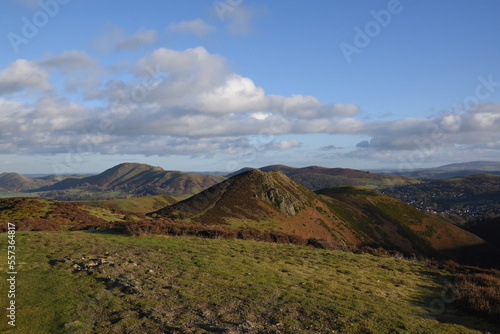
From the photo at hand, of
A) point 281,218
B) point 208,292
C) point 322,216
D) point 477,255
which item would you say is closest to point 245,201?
point 281,218

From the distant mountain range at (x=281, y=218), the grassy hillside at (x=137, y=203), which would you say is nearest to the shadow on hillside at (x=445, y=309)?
the distant mountain range at (x=281, y=218)

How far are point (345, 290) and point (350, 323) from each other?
5.91 metres

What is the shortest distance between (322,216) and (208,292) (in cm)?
7199

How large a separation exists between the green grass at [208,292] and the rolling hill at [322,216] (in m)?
33.1

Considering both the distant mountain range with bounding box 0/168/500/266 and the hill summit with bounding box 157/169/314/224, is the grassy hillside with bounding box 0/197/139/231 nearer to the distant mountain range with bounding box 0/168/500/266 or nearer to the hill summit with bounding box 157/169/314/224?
the distant mountain range with bounding box 0/168/500/266

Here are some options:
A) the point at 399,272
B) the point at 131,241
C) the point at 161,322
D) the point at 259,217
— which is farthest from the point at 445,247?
the point at 161,322

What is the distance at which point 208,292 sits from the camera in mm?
16359

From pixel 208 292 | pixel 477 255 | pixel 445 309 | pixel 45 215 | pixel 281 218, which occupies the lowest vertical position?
pixel 477 255

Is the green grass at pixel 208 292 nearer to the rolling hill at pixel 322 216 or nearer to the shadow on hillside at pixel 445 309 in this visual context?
the shadow on hillside at pixel 445 309

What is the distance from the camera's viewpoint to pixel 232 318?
13250 mm

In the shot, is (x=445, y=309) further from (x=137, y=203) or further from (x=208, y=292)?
(x=137, y=203)

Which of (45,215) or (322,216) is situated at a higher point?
(45,215)

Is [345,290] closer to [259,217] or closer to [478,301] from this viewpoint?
[478,301]

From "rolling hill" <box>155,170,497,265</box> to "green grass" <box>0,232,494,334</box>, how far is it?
33.1 m
